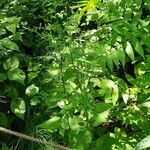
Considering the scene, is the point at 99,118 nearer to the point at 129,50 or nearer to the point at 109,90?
the point at 109,90

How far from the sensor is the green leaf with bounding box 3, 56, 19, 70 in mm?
2621

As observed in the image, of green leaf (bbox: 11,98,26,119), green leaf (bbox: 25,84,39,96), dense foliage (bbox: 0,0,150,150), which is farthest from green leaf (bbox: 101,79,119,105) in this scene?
green leaf (bbox: 11,98,26,119)

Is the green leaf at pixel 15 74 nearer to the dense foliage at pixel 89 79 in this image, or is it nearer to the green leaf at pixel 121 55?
the dense foliage at pixel 89 79

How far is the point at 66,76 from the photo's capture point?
201 cm

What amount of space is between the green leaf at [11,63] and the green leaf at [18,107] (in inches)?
10.5

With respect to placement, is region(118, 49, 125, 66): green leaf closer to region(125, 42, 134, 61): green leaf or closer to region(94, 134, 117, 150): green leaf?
region(125, 42, 134, 61): green leaf

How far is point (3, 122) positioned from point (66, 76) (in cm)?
97

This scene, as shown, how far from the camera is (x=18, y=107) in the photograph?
106 inches

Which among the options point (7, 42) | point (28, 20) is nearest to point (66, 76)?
point (7, 42)

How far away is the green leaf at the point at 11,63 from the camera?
2.62m

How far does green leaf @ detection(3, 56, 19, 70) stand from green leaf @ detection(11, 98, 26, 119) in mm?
266

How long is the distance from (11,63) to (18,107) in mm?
335

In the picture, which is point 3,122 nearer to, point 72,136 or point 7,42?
point 7,42

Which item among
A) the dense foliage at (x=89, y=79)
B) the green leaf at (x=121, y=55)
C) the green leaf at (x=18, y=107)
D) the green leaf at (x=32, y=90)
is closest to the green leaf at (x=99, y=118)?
the dense foliage at (x=89, y=79)
